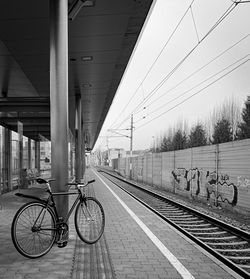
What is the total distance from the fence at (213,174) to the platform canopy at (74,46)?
4749 mm

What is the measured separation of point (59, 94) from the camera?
604 centimetres

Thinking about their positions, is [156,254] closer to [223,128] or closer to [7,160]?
[7,160]

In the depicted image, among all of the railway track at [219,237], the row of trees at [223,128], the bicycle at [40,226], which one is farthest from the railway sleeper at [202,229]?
the row of trees at [223,128]

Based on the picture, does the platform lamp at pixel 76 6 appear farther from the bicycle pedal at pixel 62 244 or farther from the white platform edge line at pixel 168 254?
the white platform edge line at pixel 168 254

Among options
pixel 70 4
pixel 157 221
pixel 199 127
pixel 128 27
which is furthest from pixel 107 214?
pixel 199 127

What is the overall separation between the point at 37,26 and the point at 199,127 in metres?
43.6

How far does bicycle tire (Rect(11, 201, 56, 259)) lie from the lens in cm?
505

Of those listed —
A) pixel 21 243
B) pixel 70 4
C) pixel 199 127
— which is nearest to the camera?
pixel 21 243

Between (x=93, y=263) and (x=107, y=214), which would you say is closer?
(x=93, y=263)

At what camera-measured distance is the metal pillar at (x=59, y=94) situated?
5.93 metres

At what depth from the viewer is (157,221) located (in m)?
9.59

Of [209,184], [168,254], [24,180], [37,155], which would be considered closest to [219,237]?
[168,254]

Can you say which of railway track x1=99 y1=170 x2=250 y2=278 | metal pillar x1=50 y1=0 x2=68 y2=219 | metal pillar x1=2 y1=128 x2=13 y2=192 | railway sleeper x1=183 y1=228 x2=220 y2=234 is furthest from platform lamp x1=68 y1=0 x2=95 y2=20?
metal pillar x1=2 y1=128 x2=13 y2=192

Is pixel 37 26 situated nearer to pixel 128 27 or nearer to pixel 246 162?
pixel 128 27
